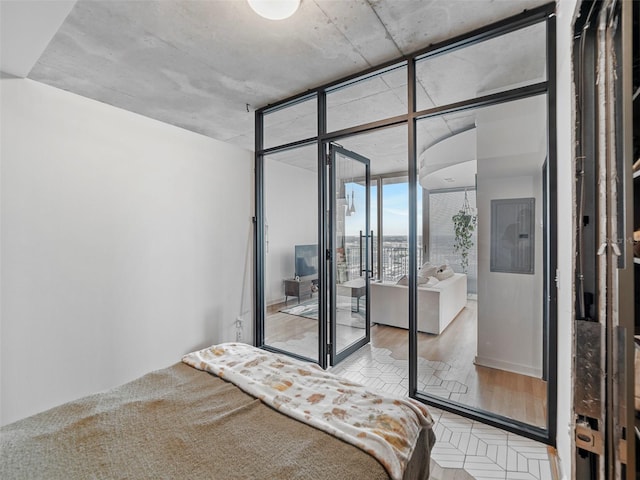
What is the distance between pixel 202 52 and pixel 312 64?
3.13 feet

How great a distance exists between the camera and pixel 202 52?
2.64 m

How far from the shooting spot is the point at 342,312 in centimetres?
346

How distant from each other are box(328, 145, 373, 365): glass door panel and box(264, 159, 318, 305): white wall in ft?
1.34

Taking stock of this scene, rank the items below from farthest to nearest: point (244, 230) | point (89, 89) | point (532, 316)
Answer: point (244, 230), point (89, 89), point (532, 316)

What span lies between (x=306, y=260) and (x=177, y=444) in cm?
241

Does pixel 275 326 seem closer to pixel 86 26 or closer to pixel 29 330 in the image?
pixel 29 330

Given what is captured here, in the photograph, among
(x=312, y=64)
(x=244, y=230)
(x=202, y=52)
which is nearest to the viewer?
(x=202, y=52)

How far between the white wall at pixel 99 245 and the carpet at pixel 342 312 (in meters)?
0.81

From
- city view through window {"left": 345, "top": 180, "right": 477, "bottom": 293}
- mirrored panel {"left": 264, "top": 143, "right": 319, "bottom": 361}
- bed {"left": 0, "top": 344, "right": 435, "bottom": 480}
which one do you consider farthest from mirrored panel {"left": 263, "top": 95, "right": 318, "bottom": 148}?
bed {"left": 0, "top": 344, "right": 435, "bottom": 480}

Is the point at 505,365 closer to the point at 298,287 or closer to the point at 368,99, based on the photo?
the point at 298,287

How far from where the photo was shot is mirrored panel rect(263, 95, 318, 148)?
133 inches

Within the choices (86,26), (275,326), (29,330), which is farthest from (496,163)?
(29,330)

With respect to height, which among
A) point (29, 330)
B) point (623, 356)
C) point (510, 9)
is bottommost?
point (29, 330)

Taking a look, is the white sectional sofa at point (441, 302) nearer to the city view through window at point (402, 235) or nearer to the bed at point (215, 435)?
the city view through window at point (402, 235)
